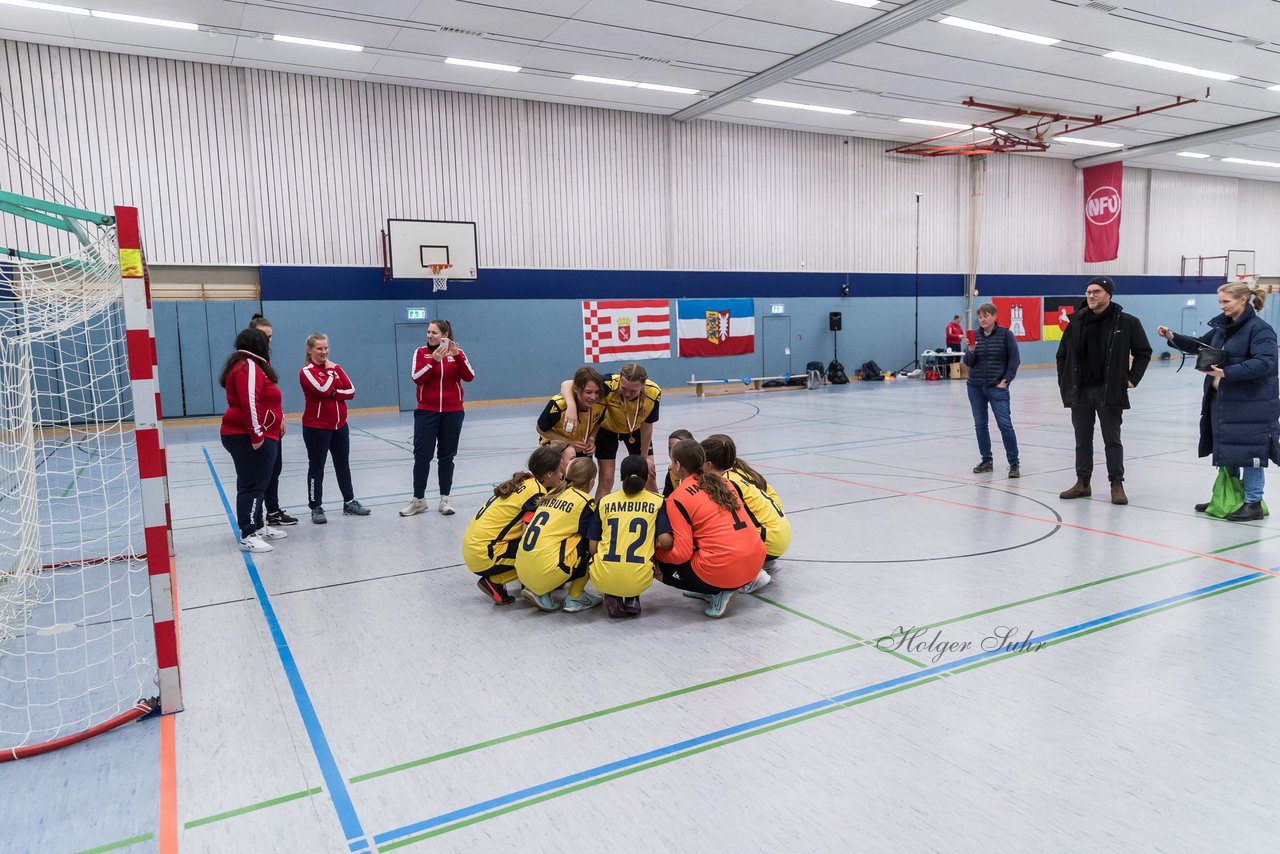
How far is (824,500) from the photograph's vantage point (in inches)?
286

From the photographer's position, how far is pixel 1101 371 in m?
6.88

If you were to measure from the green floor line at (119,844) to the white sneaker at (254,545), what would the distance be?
3664 millimetres

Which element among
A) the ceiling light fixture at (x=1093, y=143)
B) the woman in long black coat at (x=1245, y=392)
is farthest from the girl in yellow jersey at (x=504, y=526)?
the ceiling light fixture at (x=1093, y=143)

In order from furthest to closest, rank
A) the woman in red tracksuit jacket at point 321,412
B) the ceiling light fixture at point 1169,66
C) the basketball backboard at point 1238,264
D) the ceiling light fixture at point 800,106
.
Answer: the basketball backboard at point 1238,264
the ceiling light fixture at point 800,106
the ceiling light fixture at point 1169,66
the woman in red tracksuit jacket at point 321,412

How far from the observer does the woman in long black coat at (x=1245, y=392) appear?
224 inches

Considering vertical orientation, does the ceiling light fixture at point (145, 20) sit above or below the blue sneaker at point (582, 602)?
above

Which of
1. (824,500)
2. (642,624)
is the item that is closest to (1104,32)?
(824,500)

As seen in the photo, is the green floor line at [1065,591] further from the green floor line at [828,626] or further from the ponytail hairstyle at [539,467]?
the ponytail hairstyle at [539,467]

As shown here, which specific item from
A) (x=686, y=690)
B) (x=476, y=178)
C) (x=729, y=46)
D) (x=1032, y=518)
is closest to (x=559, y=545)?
(x=686, y=690)

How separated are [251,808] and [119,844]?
1.21 feet

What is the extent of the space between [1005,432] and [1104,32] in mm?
10388

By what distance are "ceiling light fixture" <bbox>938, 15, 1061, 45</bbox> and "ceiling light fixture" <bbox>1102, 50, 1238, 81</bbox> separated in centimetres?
176

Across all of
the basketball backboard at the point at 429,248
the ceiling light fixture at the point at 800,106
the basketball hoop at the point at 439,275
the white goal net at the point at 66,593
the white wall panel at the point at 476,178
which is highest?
the ceiling light fixture at the point at 800,106

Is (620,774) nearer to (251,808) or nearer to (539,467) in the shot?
(251,808)
